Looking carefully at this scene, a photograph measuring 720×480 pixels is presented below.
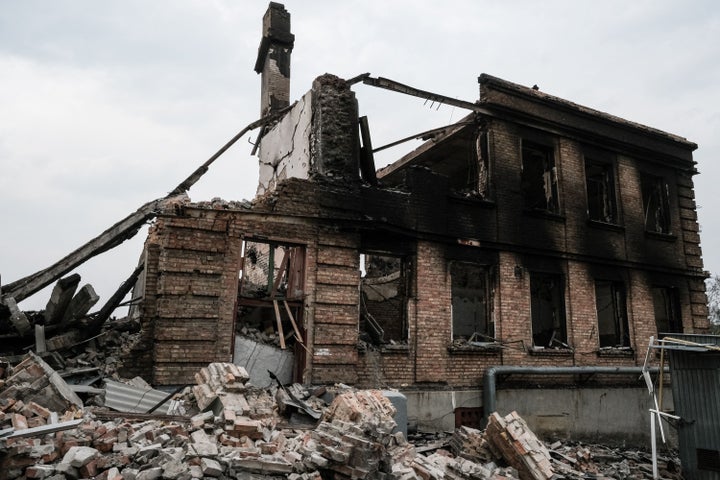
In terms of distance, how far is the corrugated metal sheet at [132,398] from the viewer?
22.8 ft

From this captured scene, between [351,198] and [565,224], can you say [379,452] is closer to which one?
[351,198]

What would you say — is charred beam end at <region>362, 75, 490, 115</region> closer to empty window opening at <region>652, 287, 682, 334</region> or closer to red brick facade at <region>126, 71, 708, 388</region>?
red brick facade at <region>126, 71, 708, 388</region>

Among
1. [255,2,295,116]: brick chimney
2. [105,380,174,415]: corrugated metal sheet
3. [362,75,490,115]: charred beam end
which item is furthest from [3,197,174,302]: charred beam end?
[255,2,295,116]: brick chimney

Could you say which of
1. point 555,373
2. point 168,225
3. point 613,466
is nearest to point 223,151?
point 168,225

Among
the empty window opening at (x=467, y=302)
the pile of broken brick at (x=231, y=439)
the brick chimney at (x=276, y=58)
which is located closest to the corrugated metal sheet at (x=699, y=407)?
the pile of broken brick at (x=231, y=439)

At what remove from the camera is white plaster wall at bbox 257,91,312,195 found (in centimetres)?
1032

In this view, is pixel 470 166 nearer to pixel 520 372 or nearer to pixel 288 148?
pixel 288 148

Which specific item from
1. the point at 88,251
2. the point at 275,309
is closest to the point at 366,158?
the point at 275,309

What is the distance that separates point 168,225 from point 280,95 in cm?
667

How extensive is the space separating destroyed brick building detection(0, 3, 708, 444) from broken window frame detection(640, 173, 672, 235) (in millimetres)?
41

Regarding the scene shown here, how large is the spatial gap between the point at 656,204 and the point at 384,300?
28.2ft

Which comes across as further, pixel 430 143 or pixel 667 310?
pixel 667 310

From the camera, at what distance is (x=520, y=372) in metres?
10.8

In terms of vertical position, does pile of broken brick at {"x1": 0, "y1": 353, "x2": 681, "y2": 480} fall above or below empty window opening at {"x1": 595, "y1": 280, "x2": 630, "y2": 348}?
below
